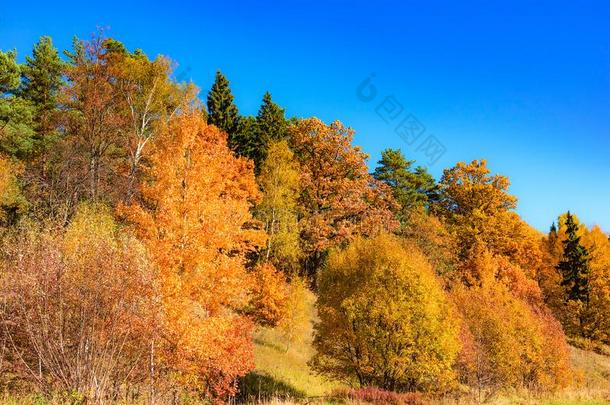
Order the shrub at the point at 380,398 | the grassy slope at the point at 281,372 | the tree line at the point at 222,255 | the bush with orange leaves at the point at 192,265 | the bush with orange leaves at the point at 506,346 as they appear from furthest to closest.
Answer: the bush with orange leaves at the point at 506,346
the grassy slope at the point at 281,372
the shrub at the point at 380,398
the bush with orange leaves at the point at 192,265
the tree line at the point at 222,255

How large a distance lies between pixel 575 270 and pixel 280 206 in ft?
126

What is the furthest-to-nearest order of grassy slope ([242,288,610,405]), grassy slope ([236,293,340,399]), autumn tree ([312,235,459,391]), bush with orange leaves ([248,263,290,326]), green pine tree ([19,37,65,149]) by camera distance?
green pine tree ([19,37,65,149]) → bush with orange leaves ([248,263,290,326]) → grassy slope ([236,293,340,399]) → grassy slope ([242,288,610,405]) → autumn tree ([312,235,459,391])

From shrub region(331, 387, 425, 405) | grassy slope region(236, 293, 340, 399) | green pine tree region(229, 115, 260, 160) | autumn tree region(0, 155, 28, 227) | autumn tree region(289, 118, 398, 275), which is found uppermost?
green pine tree region(229, 115, 260, 160)

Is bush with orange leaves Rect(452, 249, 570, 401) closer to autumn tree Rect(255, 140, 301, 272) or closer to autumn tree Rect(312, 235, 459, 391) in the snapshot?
autumn tree Rect(312, 235, 459, 391)

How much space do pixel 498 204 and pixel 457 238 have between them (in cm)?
697

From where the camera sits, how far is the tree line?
34.3ft

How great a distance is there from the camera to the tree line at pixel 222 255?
10.4 metres

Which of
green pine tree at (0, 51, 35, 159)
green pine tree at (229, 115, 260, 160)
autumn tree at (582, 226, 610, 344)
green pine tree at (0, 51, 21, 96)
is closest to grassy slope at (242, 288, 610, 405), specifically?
autumn tree at (582, 226, 610, 344)

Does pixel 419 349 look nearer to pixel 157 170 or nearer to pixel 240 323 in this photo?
pixel 240 323

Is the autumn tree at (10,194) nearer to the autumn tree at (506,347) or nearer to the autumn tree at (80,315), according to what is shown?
the autumn tree at (80,315)

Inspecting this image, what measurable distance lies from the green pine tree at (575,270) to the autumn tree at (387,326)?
123 feet

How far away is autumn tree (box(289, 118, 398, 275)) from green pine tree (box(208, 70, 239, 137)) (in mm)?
8363

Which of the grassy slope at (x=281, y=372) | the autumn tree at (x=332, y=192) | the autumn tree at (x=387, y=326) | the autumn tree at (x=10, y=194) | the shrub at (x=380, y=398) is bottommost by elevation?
the grassy slope at (x=281, y=372)

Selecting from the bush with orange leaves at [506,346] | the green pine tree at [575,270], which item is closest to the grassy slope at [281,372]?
the bush with orange leaves at [506,346]
